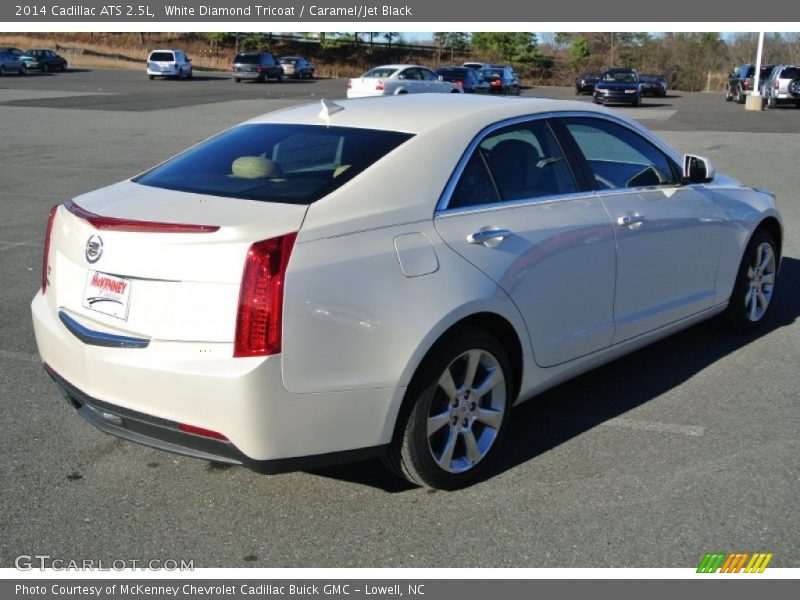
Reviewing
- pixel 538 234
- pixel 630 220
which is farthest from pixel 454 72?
pixel 538 234

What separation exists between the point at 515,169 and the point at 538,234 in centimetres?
37

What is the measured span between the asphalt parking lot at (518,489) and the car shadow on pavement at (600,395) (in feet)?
0.05

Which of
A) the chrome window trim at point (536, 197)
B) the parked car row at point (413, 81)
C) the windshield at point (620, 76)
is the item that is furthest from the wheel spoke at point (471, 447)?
the windshield at point (620, 76)

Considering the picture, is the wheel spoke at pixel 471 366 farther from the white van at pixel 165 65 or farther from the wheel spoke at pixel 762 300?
the white van at pixel 165 65

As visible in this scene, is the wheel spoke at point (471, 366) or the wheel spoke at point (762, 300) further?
the wheel spoke at point (762, 300)

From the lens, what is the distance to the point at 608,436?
15.3ft

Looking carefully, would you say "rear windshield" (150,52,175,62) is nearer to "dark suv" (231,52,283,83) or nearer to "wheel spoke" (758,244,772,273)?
"dark suv" (231,52,283,83)

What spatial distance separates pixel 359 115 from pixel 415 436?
5.57 ft

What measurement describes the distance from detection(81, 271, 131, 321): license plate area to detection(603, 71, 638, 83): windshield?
39.2m

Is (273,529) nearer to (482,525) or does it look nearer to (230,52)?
(482,525)

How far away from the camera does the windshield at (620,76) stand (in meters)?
40.2

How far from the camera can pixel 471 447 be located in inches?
161

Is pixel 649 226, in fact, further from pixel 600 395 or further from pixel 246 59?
pixel 246 59

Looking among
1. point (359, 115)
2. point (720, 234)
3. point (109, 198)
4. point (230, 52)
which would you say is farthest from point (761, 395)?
point (230, 52)
